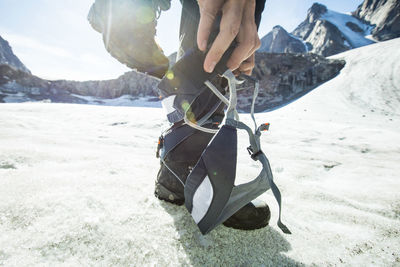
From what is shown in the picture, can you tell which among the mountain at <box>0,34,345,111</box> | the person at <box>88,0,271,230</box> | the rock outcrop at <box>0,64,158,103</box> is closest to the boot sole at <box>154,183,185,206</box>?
the person at <box>88,0,271,230</box>

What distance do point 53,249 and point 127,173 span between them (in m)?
0.62

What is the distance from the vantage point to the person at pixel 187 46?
531 mm

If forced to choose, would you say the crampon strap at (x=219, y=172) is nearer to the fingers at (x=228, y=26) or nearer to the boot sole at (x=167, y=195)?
the fingers at (x=228, y=26)

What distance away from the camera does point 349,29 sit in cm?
3300

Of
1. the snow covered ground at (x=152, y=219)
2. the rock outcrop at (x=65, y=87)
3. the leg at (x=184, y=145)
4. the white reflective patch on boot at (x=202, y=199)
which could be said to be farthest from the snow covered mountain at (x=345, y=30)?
the white reflective patch on boot at (x=202, y=199)

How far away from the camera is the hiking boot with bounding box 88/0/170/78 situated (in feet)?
2.99

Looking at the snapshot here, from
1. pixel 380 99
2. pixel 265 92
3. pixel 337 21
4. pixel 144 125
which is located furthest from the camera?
pixel 337 21

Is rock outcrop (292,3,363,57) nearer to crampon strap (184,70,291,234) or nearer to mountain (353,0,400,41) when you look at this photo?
mountain (353,0,400,41)

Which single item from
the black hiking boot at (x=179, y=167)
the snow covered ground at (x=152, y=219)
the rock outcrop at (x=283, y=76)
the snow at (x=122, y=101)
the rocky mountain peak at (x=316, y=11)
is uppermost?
the rocky mountain peak at (x=316, y=11)

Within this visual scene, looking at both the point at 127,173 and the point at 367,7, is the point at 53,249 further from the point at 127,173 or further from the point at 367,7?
the point at 367,7

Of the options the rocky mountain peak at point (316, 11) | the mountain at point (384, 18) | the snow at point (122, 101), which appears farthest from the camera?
the rocky mountain peak at point (316, 11)

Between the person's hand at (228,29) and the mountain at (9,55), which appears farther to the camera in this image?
the mountain at (9,55)

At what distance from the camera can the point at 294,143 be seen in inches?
91.4

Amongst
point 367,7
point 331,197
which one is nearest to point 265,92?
point 331,197
